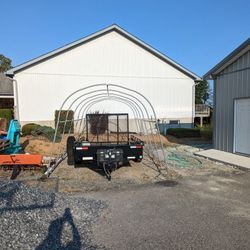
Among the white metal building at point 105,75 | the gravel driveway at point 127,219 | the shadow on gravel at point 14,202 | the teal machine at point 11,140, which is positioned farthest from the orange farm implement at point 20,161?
the white metal building at point 105,75

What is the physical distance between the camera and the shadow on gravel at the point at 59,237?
3.88 m

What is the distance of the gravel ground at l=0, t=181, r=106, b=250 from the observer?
13.0 ft

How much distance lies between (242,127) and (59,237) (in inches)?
345

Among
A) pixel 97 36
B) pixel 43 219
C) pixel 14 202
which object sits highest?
pixel 97 36

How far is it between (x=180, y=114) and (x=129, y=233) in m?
19.4

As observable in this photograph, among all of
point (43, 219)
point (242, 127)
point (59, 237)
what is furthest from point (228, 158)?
point (59, 237)

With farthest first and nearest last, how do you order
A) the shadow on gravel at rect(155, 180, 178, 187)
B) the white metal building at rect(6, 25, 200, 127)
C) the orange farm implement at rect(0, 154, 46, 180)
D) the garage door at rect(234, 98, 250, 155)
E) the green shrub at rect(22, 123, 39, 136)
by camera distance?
the white metal building at rect(6, 25, 200, 127), the green shrub at rect(22, 123, 39, 136), the garage door at rect(234, 98, 250, 155), the orange farm implement at rect(0, 154, 46, 180), the shadow on gravel at rect(155, 180, 178, 187)

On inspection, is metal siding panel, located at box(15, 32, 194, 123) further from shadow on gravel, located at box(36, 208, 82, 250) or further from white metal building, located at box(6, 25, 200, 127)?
shadow on gravel, located at box(36, 208, 82, 250)

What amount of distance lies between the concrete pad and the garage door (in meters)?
0.36

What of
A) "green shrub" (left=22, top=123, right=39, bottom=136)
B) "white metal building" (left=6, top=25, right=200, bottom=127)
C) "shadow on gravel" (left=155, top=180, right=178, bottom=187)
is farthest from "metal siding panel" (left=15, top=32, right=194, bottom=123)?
"shadow on gravel" (left=155, top=180, right=178, bottom=187)

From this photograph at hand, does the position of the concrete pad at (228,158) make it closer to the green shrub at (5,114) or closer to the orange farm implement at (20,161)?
the orange farm implement at (20,161)

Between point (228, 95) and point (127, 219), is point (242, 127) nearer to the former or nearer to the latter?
point (228, 95)

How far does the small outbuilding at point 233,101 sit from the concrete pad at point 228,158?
0.34m

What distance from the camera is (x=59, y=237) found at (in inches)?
163
